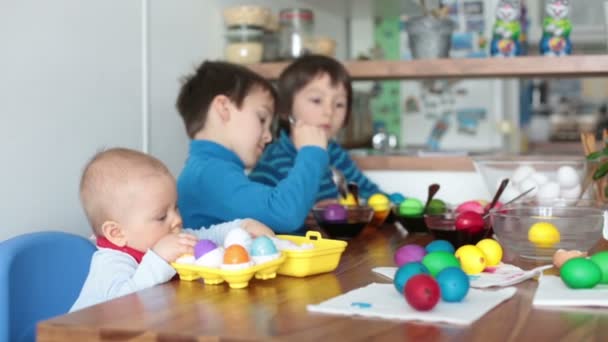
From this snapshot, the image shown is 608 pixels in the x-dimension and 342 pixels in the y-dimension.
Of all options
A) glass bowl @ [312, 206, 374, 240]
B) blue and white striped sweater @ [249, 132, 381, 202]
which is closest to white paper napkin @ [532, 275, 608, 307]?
glass bowl @ [312, 206, 374, 240]

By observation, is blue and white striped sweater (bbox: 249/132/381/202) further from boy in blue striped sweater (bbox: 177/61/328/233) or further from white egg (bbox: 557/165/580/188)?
white egg (bbox: 557/165/580/188)

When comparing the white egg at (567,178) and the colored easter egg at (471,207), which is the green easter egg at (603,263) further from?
the white egg at (567,178)

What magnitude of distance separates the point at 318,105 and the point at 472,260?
1.19 m

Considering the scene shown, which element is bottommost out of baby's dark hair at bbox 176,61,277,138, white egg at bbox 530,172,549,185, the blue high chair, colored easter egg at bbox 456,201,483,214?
the blue high chair

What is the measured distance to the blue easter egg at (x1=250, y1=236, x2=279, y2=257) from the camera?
1.12 meters

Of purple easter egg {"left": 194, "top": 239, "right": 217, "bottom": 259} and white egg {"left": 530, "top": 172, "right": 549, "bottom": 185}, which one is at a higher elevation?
white egg {"left": 530, "top": 172, "right": 549, "bottom": 185}

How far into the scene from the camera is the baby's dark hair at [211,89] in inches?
76.2

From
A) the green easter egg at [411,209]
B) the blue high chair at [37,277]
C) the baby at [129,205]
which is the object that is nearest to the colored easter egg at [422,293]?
the baby at [129,205]

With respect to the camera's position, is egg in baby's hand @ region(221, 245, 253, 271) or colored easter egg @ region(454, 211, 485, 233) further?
colored easter egg @ region(454, 211, 485, 233)

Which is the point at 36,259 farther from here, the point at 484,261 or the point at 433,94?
the point at 433,94

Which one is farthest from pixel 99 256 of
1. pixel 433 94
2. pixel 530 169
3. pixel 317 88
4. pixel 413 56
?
pixel 433 94

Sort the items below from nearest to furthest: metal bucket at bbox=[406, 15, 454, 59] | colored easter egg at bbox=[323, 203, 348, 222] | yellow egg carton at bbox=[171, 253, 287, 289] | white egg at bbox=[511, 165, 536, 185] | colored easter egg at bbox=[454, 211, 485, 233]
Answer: yellow egg carton at bbox=[171, 253, 287, 289] < colored easter egg at bbox=[454, 211, 485, 233] < colored easter egg at bbox=[323, 203, 348, 222] < white egg at bbox=[511, 165, 536, 185] < metal bucket at bbox=[406, 15, 454, 59]

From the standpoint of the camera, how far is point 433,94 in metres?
3.91

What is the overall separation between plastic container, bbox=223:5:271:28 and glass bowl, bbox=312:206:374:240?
1037 millimetres
